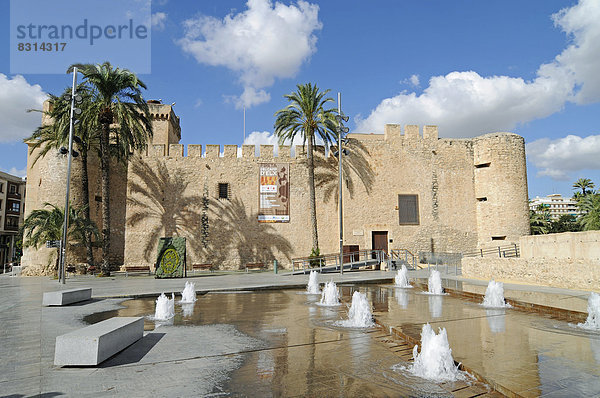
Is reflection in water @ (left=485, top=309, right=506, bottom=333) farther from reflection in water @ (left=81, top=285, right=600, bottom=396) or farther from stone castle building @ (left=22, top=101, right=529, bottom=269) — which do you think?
stone castle building @ (left=22, top=101, right=529, bottom=269)

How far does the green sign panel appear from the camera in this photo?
18594mm

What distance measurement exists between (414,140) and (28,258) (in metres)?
26.8

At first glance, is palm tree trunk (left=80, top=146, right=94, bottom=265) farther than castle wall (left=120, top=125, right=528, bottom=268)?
No

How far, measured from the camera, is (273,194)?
26656mm

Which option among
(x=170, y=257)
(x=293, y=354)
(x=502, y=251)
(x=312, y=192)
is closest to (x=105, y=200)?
(x=170, y=257)

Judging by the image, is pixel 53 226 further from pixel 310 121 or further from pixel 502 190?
pixel 502 190

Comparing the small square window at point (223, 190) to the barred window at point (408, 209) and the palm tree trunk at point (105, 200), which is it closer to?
the palm tree trunk at point (105, 200)

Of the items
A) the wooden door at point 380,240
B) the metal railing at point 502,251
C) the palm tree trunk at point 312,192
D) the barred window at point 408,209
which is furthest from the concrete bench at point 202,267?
the metal railing at point 502,251

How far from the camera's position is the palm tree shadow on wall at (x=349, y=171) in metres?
26.9

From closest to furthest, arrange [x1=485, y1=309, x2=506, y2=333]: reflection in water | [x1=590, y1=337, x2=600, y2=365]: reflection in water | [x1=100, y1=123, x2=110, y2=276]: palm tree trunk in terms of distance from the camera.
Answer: [x1=590, y1=337, x2=600, y2=365]: reflection in water < [x1=485, y1=309, x2=506, y2=333]: reflection in water < [x1=100, y1=123, x2=110, y2=276]: palm tree trunk

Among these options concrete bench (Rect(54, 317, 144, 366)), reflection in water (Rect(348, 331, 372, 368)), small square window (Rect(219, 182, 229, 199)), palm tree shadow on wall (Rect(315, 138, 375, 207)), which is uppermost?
palm tree shadow on wall (Rect(315, 138, 375, 207))

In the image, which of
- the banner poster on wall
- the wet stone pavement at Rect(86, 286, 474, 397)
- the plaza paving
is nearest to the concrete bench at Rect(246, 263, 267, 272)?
the banner poster on wall

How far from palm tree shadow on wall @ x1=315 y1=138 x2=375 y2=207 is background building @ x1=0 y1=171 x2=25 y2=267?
44801 mm

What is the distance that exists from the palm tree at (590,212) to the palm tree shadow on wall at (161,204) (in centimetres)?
3337
